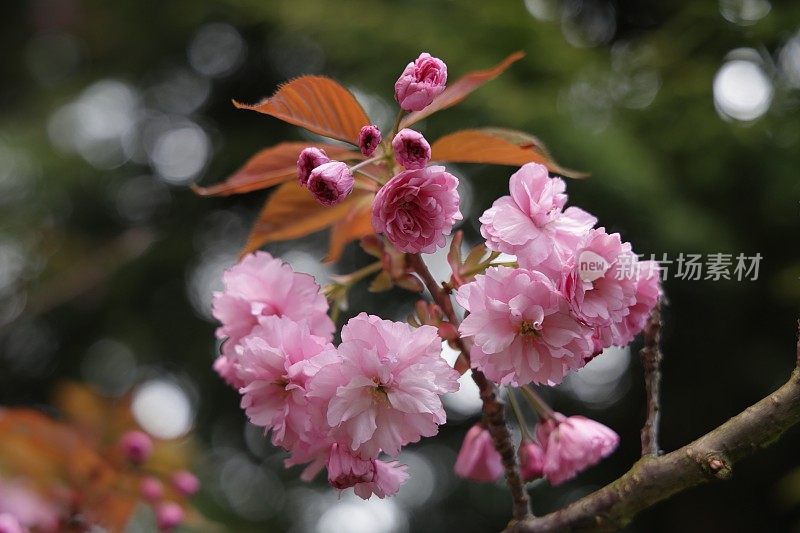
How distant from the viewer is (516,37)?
168 cm

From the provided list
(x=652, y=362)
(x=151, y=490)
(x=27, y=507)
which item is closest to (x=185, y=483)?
(x=151, y=490)

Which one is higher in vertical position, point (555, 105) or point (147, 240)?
point (555, 105)

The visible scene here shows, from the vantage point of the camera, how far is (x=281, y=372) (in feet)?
1.87

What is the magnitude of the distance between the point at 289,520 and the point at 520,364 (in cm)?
175

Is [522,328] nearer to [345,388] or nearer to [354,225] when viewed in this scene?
[345,388]

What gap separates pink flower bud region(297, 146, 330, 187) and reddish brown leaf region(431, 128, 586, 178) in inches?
5.8

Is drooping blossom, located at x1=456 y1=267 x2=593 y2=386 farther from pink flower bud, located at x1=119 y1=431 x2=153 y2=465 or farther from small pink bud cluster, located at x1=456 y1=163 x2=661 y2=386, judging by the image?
pink flower bud, located at x1=119 y1=431 x2=153 y2=465

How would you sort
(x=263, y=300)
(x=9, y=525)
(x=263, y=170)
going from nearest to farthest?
(x=263, y=300)
(x=263, y=170)
(x=9, y=525)

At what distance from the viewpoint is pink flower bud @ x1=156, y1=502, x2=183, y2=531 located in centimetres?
106

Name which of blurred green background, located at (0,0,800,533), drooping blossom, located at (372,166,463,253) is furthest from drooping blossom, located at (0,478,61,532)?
drooping blossom, located at (372,166,463,253)

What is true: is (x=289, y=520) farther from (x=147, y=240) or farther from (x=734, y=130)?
(x=734, y=130)

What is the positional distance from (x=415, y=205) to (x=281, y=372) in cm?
15

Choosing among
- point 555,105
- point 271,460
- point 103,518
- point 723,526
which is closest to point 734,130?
point 555,105

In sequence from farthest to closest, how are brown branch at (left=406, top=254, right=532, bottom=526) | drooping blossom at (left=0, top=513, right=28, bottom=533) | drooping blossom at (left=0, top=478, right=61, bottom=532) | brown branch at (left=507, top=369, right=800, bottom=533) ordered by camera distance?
drooping blossom at (left=0, top=478, right=61, bottom=532), drooping blossom at (left=0, top=513, right=28, bottom=533), brown branch at (left=406, top=254, right=532, bottom=526), brown branch at (left=507, top=369, right=800, bottom=533)
